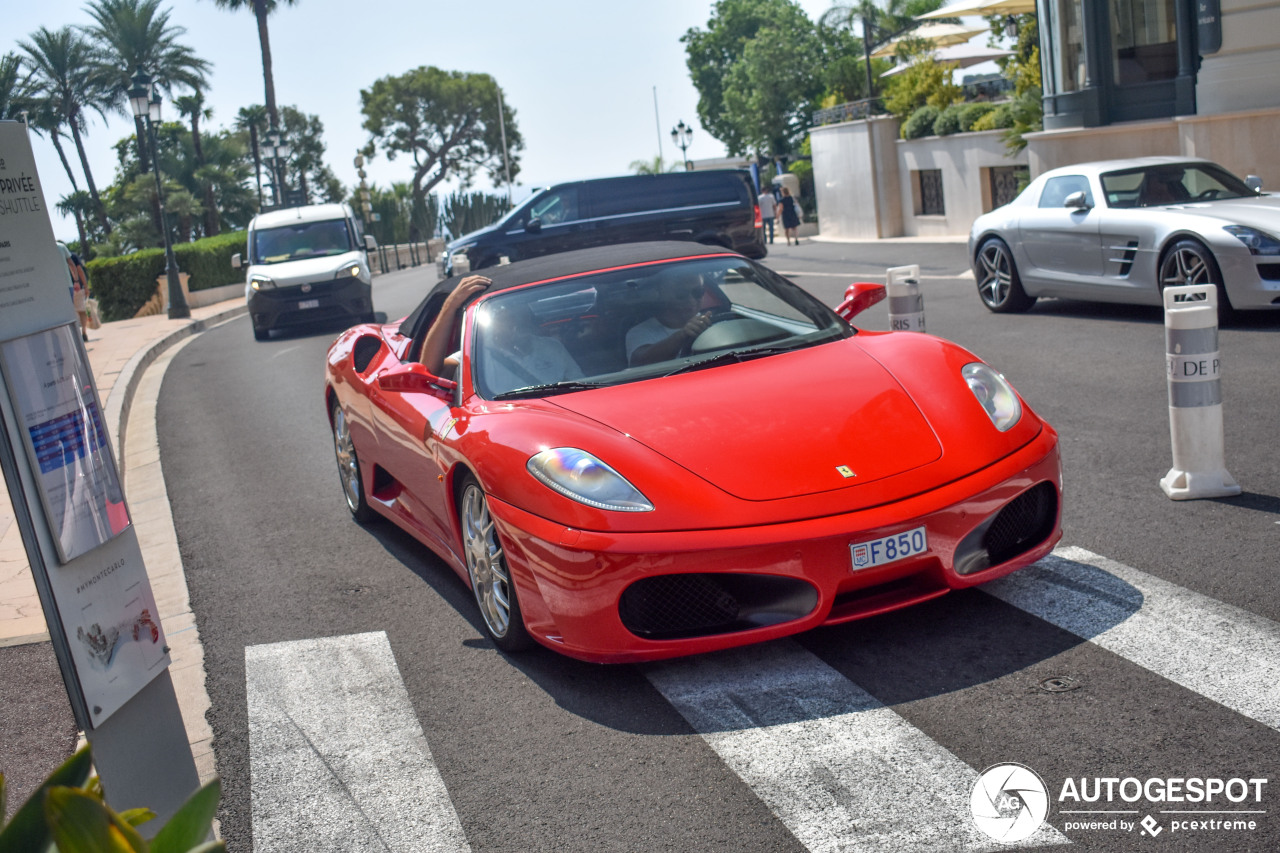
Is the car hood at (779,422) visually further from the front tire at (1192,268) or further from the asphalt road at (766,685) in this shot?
the front tire at (1192,268)

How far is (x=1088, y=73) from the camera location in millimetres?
22734

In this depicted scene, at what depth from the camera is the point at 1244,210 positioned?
411 inches

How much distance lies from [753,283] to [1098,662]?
240cm

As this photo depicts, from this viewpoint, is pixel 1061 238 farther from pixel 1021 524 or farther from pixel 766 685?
pixel 766 685

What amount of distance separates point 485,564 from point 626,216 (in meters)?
15.7

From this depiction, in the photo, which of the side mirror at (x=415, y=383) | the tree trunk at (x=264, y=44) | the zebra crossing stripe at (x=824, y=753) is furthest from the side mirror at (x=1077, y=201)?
the tree trunk at (x=264, y=44)

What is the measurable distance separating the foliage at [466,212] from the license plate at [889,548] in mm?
65014

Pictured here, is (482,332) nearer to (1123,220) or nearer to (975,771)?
(975,771)

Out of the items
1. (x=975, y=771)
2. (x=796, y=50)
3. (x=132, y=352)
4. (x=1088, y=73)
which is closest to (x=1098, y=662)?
(x=975, y=771)

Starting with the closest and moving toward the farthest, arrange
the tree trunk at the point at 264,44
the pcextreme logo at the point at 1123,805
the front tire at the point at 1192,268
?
the pcextreme logo at the point at 1123,805 → the front tire at the point at 1192,268 → the tree trunk at the point at 264,44

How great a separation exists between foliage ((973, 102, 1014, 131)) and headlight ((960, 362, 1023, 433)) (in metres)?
23.6

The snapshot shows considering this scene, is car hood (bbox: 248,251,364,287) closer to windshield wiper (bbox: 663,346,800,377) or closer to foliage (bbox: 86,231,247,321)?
windshield wiper (bbox: 663,346,800,377)

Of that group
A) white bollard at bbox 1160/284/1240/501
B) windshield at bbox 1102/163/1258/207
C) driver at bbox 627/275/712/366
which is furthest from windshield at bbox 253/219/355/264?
white bollard at bbox 1160/284/1240/501

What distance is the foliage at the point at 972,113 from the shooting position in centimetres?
2864
